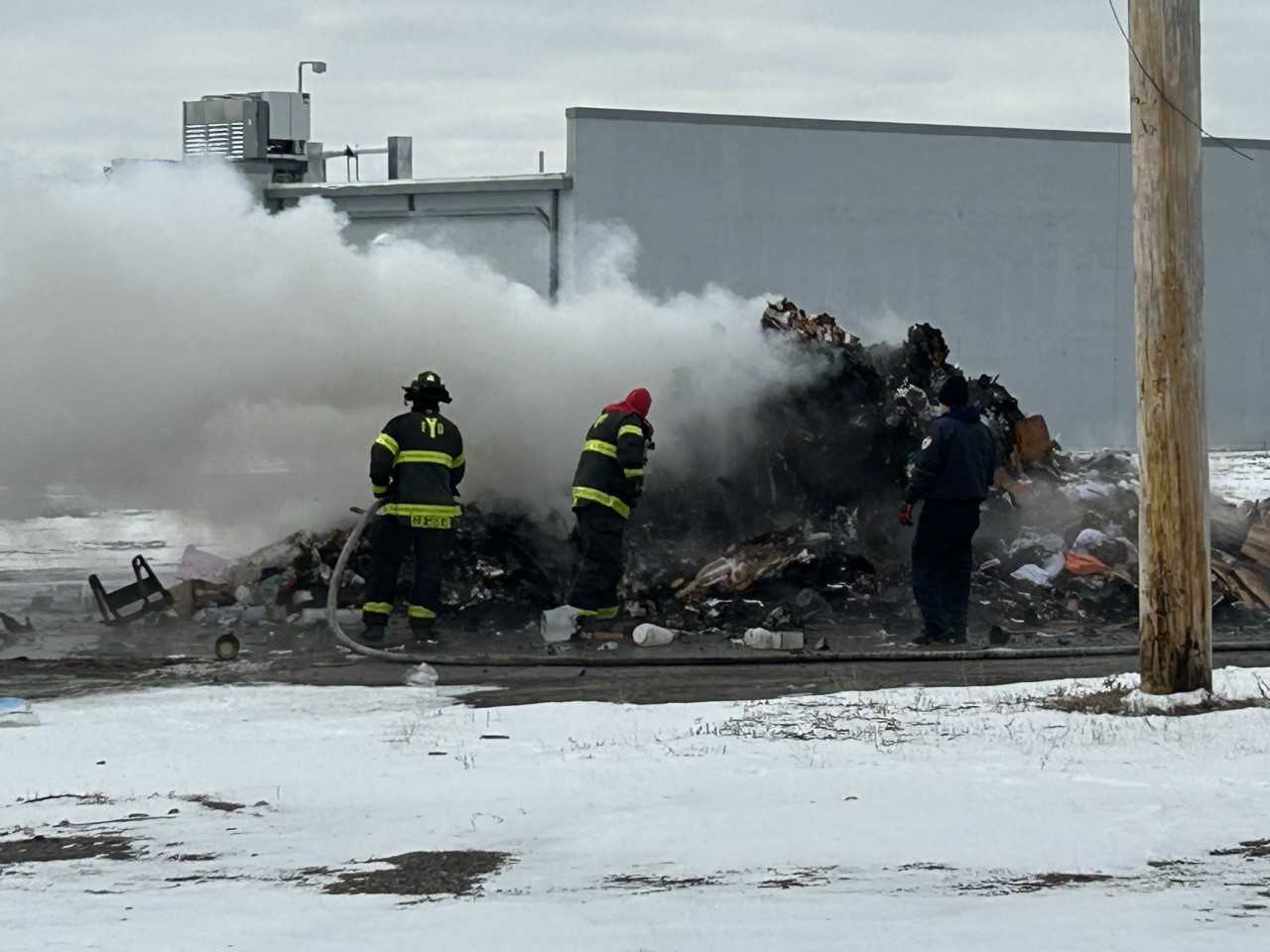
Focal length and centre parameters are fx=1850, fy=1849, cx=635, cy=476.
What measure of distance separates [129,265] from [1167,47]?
8.68 m

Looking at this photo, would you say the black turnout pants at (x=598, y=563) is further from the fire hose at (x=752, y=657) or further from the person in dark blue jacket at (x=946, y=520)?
the person in dark blue jacket at (x=946, y=520)

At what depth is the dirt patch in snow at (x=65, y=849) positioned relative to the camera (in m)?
6.68

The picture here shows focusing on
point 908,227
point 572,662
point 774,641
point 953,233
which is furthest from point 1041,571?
point 953,233

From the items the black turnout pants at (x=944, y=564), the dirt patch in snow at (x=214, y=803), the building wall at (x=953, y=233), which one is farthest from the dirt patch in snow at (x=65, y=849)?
the building wall at (x=953, y=233)

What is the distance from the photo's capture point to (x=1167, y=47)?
9.20 meters

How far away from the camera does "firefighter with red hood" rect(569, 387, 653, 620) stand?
13.5 m

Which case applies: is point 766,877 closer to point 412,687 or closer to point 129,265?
point 412,687

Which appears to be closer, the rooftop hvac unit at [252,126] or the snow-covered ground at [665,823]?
the snow-covered ground at [665,823]

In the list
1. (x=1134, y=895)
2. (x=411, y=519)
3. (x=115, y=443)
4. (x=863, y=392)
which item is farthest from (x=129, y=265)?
(x=1134, y=895)

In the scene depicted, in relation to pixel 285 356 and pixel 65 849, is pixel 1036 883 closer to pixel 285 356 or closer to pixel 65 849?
pixel 65 849

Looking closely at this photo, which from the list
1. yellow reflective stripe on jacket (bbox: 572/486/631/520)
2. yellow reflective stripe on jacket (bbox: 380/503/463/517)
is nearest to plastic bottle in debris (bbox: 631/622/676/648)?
yellow reflective stripe on jacket (bbox: 572/486/631/520)

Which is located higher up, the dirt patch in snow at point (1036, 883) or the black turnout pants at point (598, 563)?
the black turnout pants at point (598, 563)

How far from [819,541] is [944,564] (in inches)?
74.0

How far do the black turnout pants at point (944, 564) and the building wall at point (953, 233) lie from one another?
15.8 metres
